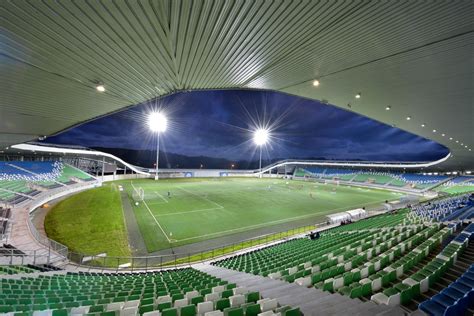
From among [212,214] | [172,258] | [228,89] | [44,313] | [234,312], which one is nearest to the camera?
[234,312]

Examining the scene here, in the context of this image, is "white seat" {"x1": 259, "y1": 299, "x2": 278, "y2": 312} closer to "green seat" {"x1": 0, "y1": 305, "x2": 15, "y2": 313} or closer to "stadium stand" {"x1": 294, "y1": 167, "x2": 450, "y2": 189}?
"green seat" {"x1": 0, "y1": 305, "x2": 15, "y2": 313}

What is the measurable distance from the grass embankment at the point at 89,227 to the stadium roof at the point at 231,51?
9717 mm

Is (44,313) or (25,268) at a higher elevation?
(44,313)

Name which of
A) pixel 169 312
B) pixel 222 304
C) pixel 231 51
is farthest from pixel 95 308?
pixel 231 51

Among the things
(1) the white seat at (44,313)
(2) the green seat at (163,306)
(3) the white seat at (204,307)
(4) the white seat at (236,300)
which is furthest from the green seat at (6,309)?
(4) the white seat at (236,300)

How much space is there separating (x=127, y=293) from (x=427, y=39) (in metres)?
12.6

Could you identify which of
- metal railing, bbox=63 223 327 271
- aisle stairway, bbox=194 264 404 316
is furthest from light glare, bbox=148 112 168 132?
aisle stairway, bbox=194 264 404 316

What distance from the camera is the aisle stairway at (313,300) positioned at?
515 cm

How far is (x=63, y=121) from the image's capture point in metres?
17.6

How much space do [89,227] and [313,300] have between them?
21.6 metres

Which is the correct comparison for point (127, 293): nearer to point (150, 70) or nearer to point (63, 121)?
point (150, 70)

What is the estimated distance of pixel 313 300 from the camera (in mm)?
6137

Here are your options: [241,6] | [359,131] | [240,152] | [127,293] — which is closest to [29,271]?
[127,293]

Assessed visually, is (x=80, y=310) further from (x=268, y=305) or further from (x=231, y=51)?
(x=231, y=51)
